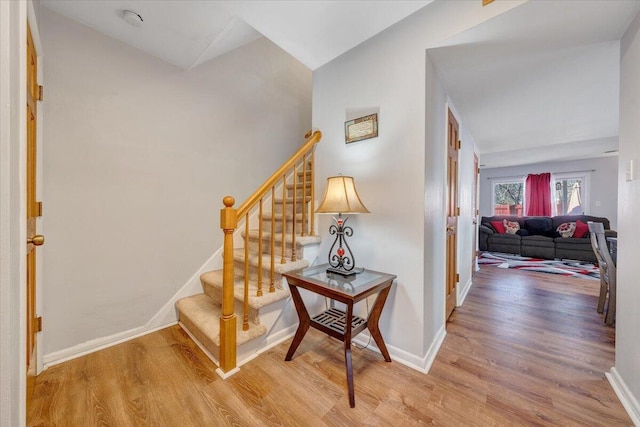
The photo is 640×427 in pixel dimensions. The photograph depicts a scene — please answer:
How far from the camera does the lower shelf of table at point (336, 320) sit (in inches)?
62.2

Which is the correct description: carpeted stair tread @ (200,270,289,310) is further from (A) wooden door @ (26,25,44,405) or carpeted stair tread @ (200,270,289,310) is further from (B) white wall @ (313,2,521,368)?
(A) wooden door @ (26,25,44,405)

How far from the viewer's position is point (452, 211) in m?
2.39

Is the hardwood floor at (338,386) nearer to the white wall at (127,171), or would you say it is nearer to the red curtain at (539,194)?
the white wall at (127,171)

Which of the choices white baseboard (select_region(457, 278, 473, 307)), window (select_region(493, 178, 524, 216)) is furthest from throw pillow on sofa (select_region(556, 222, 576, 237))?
white baseboard (select_region(457, 278, 473, 307))

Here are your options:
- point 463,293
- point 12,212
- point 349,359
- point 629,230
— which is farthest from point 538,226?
point 12,212

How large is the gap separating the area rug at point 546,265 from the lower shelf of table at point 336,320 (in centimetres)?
401

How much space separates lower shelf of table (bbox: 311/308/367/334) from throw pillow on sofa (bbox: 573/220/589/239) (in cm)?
566

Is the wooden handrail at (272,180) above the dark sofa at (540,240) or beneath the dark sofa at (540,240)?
above

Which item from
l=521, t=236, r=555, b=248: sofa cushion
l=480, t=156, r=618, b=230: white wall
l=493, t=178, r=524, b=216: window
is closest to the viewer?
l=521, t=236, r=555, b=248: sofa cushion

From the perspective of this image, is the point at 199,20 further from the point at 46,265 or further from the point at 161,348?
the point at 161,348

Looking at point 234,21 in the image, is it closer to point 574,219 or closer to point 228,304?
point 228,304

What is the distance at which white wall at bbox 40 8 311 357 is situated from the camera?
1.65m

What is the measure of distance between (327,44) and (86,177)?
209 cm

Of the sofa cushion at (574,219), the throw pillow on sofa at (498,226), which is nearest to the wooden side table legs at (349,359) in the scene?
the throw pillow on sofa at (498,226)
